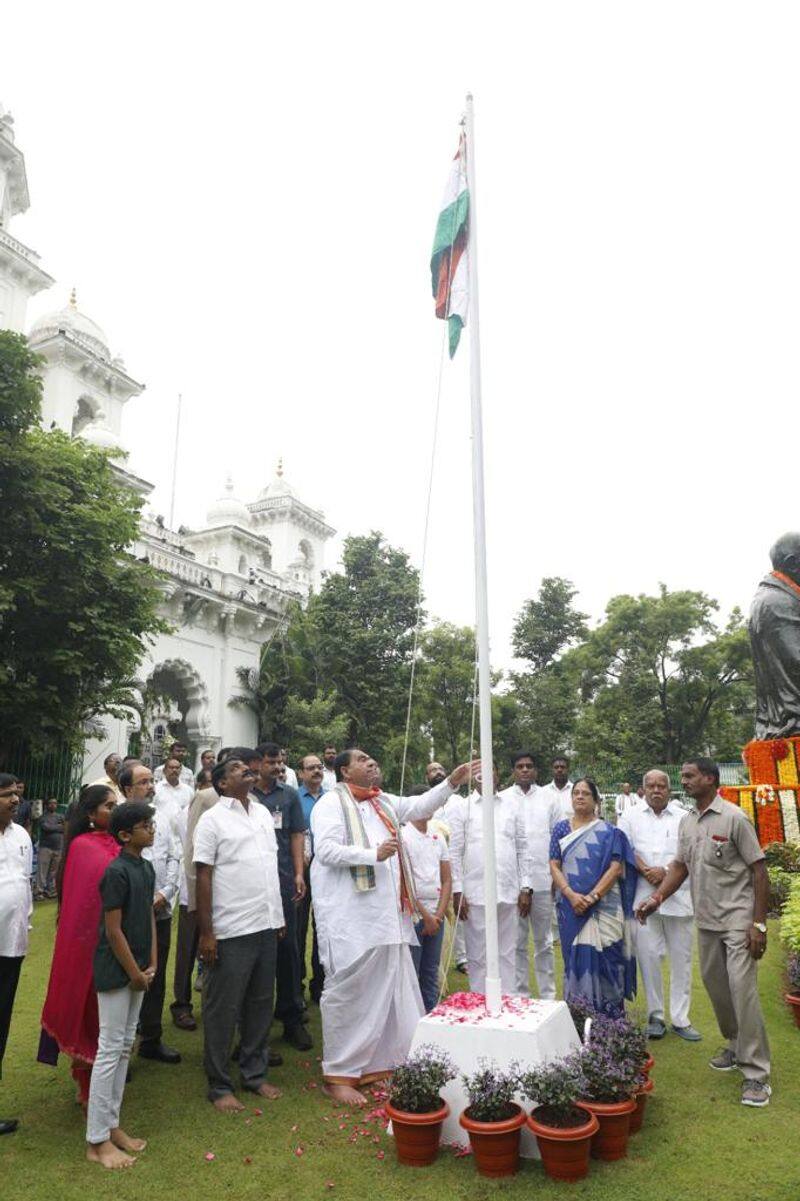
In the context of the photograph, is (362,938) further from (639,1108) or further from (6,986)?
(6,986)

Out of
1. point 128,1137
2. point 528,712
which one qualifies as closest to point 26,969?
point 128,1137

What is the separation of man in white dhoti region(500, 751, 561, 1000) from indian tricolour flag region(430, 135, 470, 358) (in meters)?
3.54

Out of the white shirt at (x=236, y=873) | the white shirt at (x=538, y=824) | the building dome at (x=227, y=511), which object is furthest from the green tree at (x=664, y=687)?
the white shirt at (x=236, y=873)

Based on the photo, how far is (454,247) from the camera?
186 inches

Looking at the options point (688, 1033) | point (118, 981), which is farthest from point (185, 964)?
point (688, 1033)

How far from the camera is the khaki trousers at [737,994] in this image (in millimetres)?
4398

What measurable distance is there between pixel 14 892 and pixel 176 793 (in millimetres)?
2732

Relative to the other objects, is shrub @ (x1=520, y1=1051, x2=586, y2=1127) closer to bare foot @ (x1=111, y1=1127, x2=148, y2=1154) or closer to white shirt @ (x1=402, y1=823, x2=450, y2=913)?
bare foot @ (x1=111, y1=1127, x2=148, y2=1154)

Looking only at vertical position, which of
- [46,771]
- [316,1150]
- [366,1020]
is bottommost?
[316,1150]

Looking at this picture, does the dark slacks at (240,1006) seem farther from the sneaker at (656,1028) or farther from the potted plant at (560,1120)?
the sneaker at (656,1028)

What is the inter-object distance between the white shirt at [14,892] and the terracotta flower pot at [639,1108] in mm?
3202

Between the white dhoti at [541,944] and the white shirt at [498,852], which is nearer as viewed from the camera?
the white shirt at [498,852]

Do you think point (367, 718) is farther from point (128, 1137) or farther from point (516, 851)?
point (128, 1137)

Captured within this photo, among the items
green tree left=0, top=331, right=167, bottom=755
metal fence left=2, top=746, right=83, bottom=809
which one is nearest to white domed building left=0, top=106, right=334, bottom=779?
metal fence left=2, top=746, right=83, bottom=809
